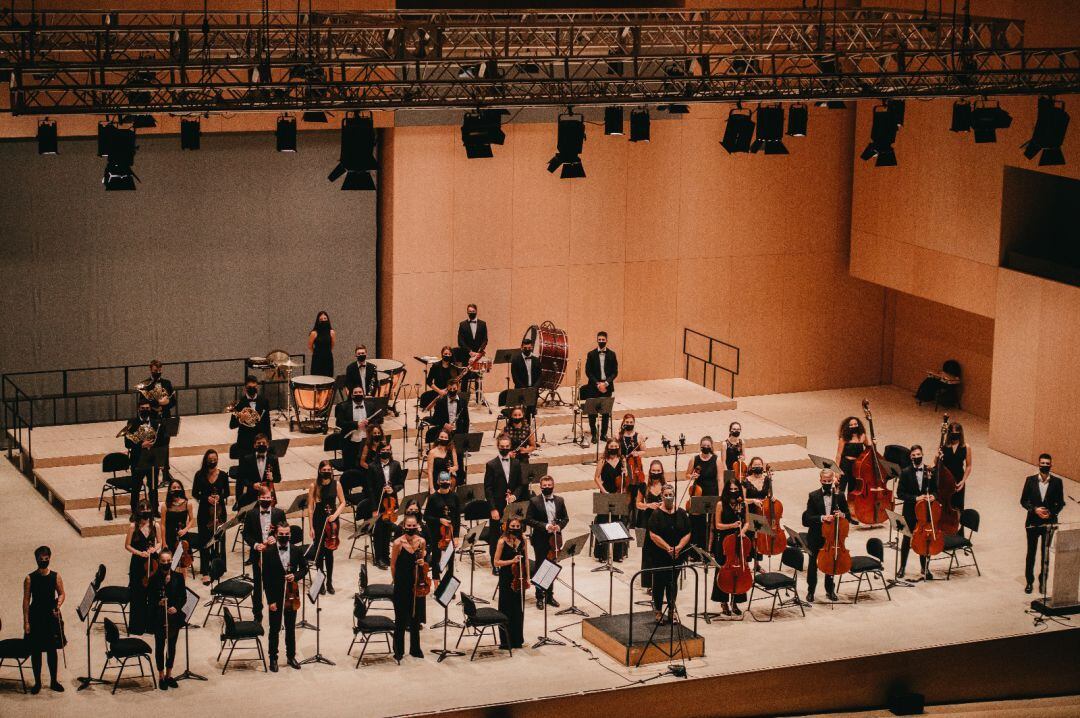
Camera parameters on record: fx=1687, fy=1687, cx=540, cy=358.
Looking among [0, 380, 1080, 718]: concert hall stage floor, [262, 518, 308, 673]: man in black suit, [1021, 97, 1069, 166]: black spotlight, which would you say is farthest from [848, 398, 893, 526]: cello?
[262, 518, 308, 673]: man in black suit

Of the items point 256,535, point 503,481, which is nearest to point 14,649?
point 256,535

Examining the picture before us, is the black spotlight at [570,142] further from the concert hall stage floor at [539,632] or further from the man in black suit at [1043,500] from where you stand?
the man in black suit at [1043,500]

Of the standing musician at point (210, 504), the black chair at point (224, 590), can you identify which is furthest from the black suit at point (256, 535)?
the standing musician at point (210, 504)

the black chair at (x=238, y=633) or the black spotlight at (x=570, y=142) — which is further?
the black spotlight at (x=570, y=142)

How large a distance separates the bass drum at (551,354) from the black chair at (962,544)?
5.40m

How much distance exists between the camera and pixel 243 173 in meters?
21.7

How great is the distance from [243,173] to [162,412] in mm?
4012

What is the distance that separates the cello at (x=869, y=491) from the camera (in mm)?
18375

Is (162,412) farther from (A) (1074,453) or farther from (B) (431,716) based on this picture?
(A) (1074,453)

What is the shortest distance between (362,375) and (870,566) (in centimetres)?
671

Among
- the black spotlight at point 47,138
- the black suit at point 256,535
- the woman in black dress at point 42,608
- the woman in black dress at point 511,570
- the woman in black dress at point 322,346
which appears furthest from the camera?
the woman in black dress at point 322,346

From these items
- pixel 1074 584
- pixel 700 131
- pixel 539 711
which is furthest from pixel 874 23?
pixel 539 711

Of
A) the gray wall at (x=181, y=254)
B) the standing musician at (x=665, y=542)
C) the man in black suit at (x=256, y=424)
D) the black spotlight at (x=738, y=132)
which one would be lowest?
the standing musician at (x=665, y=542)

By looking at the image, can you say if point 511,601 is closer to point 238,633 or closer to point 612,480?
point 238,633
